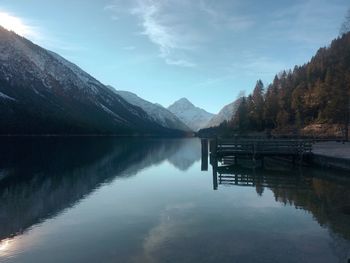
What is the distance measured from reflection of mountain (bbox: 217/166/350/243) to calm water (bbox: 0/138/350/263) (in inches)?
2.5

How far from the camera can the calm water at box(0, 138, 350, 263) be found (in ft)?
48.0

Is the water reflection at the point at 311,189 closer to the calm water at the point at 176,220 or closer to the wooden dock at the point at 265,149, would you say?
the calm water at the point at 176,220

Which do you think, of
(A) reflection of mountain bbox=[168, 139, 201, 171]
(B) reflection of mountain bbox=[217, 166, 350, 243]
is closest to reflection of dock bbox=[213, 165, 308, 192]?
(B) reflection of mountain bbox=[217, 166, 350, 243]

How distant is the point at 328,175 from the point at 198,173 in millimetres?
14215

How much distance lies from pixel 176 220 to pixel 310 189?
14.0 m

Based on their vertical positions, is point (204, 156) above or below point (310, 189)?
above

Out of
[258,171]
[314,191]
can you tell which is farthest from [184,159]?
[314,191]

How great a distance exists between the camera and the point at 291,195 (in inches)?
1084

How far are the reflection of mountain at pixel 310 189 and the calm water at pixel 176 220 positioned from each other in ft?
0.20

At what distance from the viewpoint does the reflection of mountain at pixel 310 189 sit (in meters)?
20.1

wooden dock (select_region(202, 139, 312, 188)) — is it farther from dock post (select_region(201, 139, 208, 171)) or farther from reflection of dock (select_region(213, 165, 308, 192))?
reflection of dock (select_region(213, 165, 308, 192))

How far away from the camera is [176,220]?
2011 cm

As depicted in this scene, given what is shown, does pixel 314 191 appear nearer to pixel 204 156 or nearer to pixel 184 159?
pixel 204 156

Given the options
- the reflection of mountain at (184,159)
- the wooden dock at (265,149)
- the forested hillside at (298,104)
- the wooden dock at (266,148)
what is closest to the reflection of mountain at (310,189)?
the wooden dock at (265,149)
